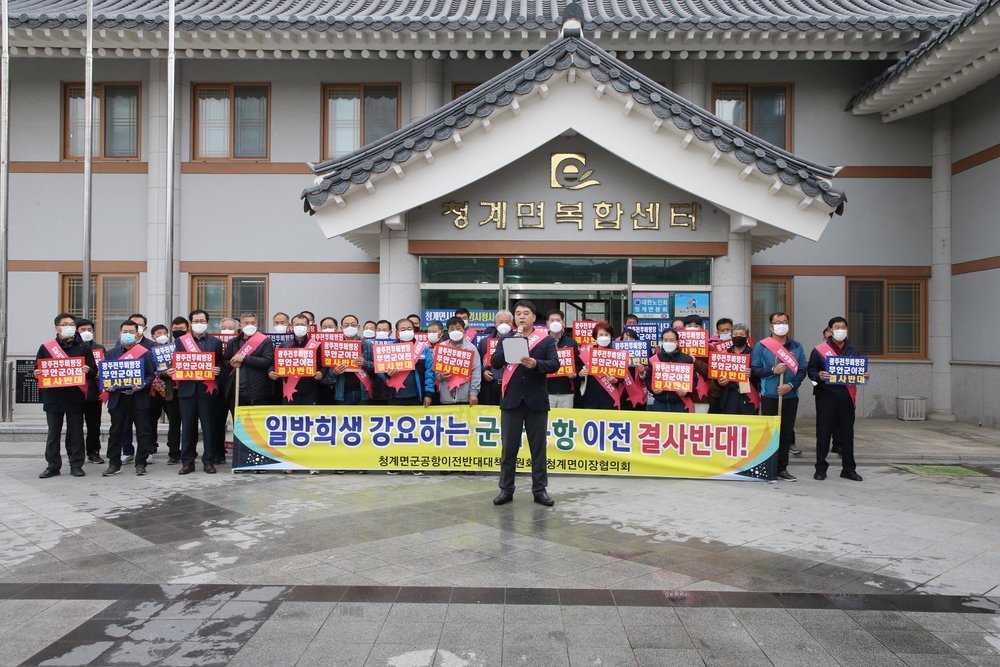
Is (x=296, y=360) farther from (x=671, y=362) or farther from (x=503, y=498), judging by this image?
(x=671, y=362)

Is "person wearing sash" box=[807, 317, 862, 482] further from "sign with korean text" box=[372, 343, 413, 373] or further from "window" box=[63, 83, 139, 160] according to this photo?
"window" box=[63, 83, 139, 160]

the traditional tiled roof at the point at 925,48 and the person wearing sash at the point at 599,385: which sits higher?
the traditional tiled roof at the point at 925,48

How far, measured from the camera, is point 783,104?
1484 centimetres

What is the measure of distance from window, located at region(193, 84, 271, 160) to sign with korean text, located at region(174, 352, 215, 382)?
23.2 feet

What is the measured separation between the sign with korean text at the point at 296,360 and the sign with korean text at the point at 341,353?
0.18m

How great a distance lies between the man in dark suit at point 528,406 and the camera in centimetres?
746

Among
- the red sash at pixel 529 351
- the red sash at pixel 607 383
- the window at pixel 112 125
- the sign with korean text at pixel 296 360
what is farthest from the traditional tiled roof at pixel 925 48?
the window at pixel 112 125

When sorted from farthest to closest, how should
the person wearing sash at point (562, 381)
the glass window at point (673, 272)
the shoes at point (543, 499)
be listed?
the glass window at point (673, 272) < the person wearing sash at point (562, 381) < the shoes at point (543, 499)

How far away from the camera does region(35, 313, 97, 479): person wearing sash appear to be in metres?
8.97

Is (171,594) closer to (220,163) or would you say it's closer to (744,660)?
(744,660)

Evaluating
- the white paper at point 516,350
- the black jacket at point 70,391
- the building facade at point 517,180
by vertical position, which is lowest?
the black jacket at point 70,391

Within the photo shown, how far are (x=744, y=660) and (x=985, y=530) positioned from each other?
4138 millimetres

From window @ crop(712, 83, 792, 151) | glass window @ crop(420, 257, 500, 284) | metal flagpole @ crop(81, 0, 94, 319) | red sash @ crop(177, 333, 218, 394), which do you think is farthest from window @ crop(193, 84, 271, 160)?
window @ crop(712, 83, 792, 151)

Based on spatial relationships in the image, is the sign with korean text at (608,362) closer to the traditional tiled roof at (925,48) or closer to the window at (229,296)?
the traditional tiled roof at (925,48)
